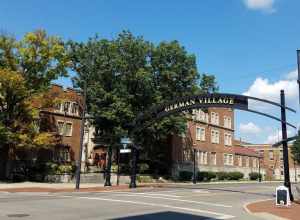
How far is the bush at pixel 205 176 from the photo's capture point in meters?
59.0

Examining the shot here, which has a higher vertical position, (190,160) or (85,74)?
(85,74)

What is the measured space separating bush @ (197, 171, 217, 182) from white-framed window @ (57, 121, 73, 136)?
19.7m

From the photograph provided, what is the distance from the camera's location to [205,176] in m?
60.0

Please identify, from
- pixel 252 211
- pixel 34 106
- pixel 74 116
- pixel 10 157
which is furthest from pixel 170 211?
pixel 74 116

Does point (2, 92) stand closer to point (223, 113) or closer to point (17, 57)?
point (17, 57)

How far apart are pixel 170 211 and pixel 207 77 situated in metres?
30.5

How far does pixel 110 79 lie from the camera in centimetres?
4219

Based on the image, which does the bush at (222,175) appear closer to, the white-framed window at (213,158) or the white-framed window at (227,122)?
the white-framed window at (213,158)

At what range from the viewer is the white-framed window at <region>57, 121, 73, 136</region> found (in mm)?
48938

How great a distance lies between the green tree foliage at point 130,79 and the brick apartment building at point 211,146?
13.2 metres

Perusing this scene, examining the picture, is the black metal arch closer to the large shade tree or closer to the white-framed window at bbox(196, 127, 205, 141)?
the large shade tree

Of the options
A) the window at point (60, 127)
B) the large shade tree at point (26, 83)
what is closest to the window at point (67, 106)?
the window at point (60, 127)

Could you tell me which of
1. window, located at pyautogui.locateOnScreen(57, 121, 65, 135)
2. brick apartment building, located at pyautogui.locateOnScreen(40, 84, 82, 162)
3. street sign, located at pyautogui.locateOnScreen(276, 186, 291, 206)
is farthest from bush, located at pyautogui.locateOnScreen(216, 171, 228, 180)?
street sign, located at pyautogui.locateOnScreen(276, 186, 291, 206)

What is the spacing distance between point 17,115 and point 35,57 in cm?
549
